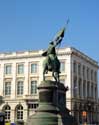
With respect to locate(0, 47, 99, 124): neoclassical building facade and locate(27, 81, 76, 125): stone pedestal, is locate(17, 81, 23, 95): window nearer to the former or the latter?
locate(0, 47, 99, 124): neoclassical building facade

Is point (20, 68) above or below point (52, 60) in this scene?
above

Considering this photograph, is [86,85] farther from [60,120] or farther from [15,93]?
[60,120]

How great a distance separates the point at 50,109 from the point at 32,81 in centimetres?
4735

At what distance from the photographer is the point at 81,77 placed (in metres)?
84.5

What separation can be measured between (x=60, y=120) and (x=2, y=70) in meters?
51.0

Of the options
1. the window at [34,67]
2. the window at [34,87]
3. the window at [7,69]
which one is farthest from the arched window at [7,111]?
the window at [34,67]

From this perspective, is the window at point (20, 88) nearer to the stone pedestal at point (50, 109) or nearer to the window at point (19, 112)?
the window at point (19, 112)

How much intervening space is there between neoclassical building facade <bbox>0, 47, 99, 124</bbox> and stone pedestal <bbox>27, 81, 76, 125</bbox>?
40.8 metres

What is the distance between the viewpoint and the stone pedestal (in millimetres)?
34409

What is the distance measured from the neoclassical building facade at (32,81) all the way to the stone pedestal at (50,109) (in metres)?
40.8

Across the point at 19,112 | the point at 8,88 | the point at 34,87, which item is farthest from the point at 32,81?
the point at 19,112

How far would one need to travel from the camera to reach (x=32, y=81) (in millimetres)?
82375

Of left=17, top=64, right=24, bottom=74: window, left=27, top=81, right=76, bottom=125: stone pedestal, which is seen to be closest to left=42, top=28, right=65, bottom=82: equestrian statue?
left=27, top=81, right=76, bottom=125: stone pedestal

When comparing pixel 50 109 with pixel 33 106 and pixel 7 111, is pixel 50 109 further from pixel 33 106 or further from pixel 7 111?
pixel 7 111
